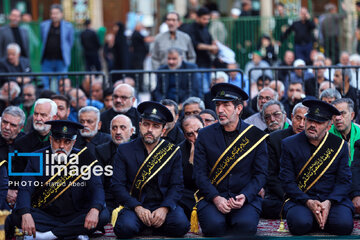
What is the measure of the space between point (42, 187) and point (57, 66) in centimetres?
783

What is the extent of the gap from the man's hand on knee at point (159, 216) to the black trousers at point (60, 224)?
19.7 inches

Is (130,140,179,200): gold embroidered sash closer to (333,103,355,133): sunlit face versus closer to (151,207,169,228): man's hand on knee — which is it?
(151,207,169,228): man's hand on knee

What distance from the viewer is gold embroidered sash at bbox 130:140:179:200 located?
894 centimetres

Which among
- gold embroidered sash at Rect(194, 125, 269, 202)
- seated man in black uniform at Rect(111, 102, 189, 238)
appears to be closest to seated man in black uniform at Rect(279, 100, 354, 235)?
gold embroidered sash at Rect(194, 125, 269, 202)

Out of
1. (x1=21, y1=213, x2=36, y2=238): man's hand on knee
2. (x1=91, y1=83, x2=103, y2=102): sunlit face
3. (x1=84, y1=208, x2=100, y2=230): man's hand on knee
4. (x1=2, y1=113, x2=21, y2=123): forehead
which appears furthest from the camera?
(x1=91, y1=83, x2=103, y2=102): sunlit face

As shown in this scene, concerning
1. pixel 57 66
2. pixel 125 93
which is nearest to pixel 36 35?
pixel 57 66

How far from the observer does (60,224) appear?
8.85 m

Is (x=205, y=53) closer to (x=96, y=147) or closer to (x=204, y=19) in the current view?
(x=204, y=19)

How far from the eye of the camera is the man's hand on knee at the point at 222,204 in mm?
8750

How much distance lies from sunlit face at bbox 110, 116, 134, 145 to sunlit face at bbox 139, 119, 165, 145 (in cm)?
107

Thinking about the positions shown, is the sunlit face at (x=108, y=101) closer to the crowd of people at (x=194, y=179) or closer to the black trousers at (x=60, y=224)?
the crowd of people at (x=194, y=179)

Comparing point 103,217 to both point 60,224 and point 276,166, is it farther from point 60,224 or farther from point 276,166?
point 276,166

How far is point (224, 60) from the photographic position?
15672mm

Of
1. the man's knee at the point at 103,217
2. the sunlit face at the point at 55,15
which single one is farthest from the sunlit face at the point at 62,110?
the sunlit face at the point at 55,15
